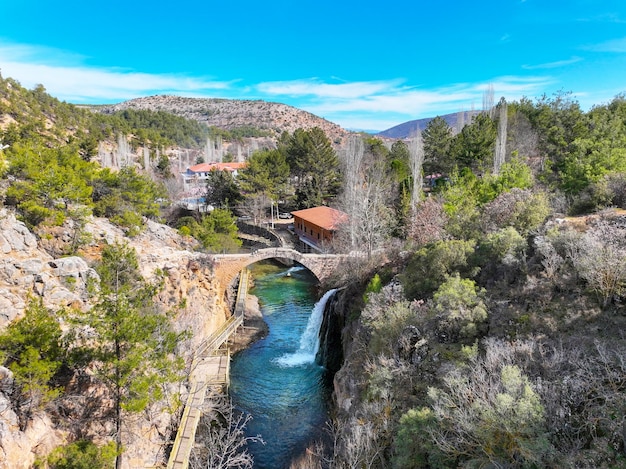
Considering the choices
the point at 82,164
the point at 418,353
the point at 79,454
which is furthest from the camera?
the point at 82,164

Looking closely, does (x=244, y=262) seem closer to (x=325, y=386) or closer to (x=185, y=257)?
(x=185, y=257)

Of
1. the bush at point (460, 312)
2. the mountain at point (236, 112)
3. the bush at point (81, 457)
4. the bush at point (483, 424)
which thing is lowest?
the bush at point (81, 457)

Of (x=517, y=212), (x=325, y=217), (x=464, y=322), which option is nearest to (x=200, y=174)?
(x=325, y=217)

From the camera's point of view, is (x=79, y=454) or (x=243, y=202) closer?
(x=79, y=454)

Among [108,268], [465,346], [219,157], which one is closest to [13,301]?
[108,268]

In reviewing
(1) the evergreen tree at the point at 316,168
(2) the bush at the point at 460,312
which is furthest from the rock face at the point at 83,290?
(1) the evergreen tree at the point at 316,168

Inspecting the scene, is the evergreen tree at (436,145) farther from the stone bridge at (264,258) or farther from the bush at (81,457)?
the bush at (81,457)
